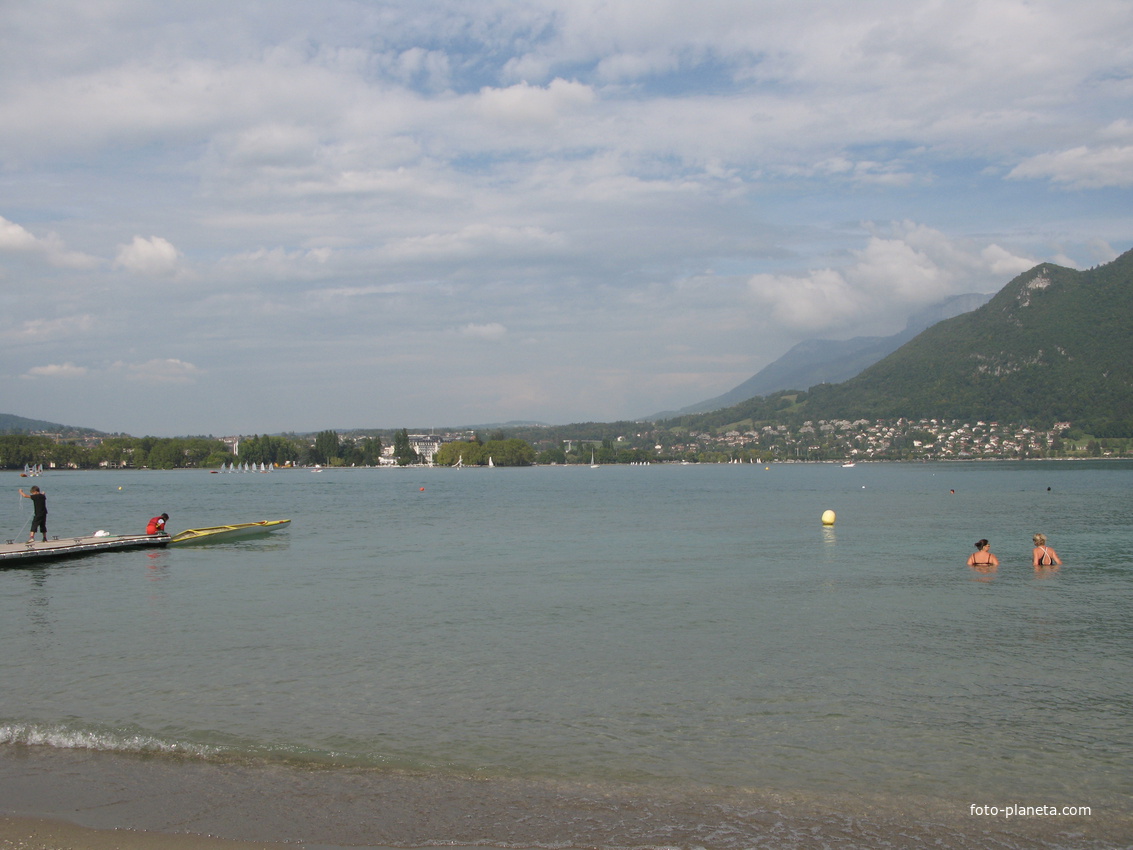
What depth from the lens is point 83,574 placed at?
29656 millimetres

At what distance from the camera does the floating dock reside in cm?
3114

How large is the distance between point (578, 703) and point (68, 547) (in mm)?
27422

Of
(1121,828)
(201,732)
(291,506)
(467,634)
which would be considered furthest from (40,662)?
(291,506)

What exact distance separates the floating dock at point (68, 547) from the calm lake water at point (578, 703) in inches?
29.8

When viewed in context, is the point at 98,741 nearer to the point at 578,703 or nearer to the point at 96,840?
the point at 96,840

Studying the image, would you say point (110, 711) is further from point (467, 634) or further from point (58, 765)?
point (467, 634)

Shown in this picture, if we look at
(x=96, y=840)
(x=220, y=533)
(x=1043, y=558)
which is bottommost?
(x=1043, y=558)

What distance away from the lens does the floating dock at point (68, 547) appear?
3114 cm

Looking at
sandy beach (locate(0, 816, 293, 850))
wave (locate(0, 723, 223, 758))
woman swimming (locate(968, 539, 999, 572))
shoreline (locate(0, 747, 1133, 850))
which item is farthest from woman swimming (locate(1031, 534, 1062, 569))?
sandy beach (locate(0, 816, 293, 850))

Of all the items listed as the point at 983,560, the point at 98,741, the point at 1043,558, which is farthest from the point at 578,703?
the point at 1043,558

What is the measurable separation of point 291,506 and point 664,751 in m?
70.6

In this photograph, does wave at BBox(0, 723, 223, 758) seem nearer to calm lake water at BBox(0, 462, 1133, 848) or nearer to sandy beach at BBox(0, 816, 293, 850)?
calm lake water at BBox(0, 462, 1133, 848)

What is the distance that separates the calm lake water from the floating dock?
757 millimetres

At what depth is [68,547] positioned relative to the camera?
3250cm
